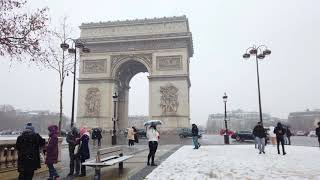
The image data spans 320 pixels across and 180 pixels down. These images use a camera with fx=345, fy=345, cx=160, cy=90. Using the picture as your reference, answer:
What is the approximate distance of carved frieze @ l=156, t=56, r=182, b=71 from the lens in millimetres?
41469

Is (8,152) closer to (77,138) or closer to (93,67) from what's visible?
(77,138)

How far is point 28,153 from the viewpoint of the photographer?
7.54 meters

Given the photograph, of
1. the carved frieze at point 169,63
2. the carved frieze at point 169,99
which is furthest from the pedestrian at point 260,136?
the carved frieze at point 169,63

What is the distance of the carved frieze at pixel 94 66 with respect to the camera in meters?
43.2

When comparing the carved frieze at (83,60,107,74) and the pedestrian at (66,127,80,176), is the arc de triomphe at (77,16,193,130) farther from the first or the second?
the pedestrian at (66,127,80,176)

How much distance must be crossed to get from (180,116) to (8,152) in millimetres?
31461

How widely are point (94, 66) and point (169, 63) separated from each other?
31.5 ft

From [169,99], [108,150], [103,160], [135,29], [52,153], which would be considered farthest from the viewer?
[135,29]

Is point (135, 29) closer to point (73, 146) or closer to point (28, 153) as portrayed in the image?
point (73, 146)

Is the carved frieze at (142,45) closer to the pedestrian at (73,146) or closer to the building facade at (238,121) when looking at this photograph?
the pedestrian at (73,146)

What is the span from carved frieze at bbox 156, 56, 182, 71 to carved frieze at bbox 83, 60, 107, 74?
694 cm

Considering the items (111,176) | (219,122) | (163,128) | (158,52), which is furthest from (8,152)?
(219,122)

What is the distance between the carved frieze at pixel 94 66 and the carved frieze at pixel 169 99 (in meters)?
8.10

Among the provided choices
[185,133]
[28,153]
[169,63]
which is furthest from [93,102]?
[28,153]
